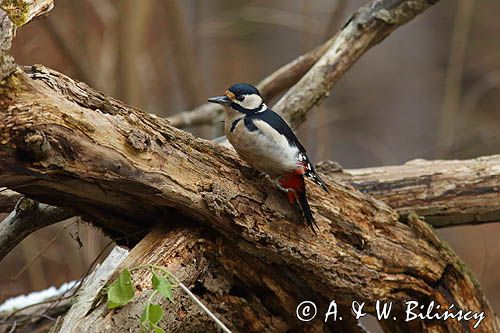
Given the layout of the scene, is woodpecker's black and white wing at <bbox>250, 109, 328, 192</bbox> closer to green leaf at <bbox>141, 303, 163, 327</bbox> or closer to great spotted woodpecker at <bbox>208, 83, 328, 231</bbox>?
great spotted woodpecker at <bbox>208, 83, 328, 231</bbox>

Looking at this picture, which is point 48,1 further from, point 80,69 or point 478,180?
point 80,69

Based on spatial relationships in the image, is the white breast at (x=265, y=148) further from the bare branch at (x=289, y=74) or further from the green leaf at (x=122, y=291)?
the bare branch at (x=289, y=74)

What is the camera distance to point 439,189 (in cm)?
233

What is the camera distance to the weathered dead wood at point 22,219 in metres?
1.94

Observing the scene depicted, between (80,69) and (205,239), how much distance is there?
6.30 ft

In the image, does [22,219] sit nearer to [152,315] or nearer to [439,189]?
[152,315]

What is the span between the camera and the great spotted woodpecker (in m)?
1.76

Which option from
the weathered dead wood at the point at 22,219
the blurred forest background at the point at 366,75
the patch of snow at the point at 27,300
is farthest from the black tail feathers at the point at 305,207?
the blurred forest background at the point at 366,75

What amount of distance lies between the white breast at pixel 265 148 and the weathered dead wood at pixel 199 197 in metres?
0.07

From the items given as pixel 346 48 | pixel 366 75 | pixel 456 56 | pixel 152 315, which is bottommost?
pixel 152 315

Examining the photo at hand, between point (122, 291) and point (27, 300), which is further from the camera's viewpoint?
point (27, 300)

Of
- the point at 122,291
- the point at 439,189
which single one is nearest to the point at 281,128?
the point at 122,291

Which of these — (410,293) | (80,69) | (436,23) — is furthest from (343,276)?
(436,23)

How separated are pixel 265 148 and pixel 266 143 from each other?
12mm
